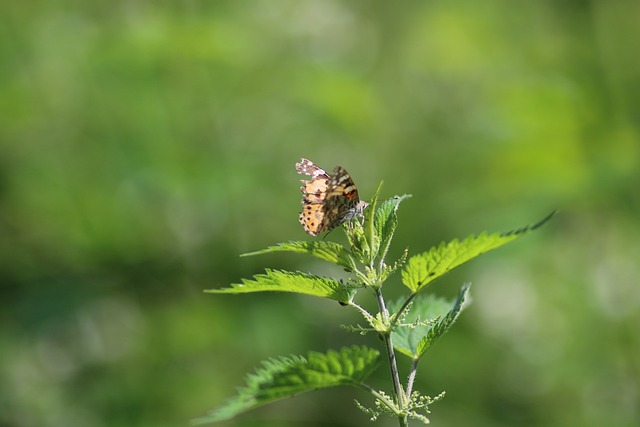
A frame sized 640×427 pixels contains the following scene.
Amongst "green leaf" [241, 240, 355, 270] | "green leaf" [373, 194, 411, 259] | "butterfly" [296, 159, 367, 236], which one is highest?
"butterfly" [296, 159, 367, 236]

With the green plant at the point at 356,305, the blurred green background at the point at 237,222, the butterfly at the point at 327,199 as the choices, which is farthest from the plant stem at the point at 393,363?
the blurred green background at the point at 237,222

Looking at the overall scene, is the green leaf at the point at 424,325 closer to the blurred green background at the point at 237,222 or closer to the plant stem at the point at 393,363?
the plant stem at the point at 393,363

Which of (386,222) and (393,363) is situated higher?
(386,222)

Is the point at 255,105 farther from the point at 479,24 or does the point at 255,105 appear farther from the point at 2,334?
the point at 479,24

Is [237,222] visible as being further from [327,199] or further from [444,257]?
[444,257]

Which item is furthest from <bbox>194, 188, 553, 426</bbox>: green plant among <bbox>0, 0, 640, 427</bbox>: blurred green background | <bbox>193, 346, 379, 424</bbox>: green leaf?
<bbox>0, 0, 640, 427</bbox>: blurred green background

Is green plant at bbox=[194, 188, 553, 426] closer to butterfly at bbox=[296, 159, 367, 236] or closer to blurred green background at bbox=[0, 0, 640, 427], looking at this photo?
butterfly at bbox=[296, 159, 367, 236]

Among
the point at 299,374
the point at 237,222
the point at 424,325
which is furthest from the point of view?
the point at 237,222

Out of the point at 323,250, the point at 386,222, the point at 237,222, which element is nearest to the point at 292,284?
the point at 323,250
